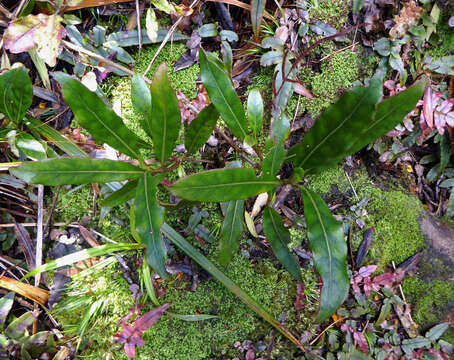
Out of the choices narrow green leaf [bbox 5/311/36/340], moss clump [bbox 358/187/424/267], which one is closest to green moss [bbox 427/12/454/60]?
moss clump [bbox 358/187/424/267]

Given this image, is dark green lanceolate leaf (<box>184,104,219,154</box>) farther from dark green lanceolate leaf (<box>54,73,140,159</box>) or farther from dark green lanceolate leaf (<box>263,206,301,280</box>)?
dark green lanceolate leaf (<box>263,206,301,280</box>)

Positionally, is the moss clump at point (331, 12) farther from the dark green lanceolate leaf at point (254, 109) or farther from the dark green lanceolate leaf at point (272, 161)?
the dark green lanceolate leaf at point (272, 161)

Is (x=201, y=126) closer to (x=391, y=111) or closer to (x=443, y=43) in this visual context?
(x=391, y=111)

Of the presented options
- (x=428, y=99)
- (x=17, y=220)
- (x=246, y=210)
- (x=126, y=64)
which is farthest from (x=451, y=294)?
(x=17, y=220)

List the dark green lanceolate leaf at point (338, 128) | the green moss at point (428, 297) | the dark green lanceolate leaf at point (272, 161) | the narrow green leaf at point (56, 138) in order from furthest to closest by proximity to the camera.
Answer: the green moss at point (428, 297)
the narrow green leaf at point (56, 138)
the dark green lanceolate leaf at point (272, 161)
the dark green lanceolate leaf at point (338, 128)

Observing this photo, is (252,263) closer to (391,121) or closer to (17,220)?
(391,121)

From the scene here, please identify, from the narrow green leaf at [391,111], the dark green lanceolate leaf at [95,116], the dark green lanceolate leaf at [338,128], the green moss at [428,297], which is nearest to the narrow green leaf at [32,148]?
the dark green lanceolate leaf at [95,116]

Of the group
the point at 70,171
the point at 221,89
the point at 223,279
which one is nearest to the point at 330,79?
the point at 221,89

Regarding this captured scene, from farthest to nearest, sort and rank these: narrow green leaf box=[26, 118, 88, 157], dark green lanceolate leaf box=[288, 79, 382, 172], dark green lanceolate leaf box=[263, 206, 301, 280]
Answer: narrow green leaf box=[26, 118, 88, 157] < dark green lanceolate leaf box=[263, 206, 301, 280] < dark green lanceolate leaf box=[288, 79, 382, 172]
